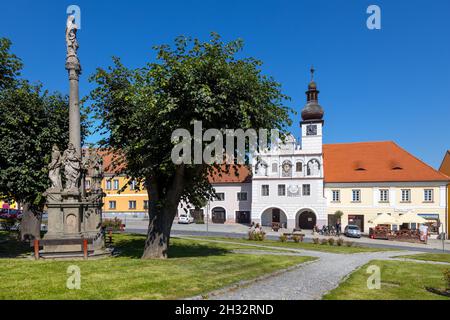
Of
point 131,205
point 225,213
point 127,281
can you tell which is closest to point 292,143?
point 225,213

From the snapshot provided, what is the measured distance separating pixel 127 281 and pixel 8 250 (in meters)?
13.7

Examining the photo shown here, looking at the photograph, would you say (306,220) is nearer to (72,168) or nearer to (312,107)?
(312,107)

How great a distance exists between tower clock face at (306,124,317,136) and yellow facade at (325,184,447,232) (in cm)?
741

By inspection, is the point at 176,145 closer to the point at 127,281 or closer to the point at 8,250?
the point at 127,281

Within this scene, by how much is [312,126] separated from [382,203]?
13.2 m

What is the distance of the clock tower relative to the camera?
1900 inches

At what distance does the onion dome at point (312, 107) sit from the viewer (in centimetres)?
4856

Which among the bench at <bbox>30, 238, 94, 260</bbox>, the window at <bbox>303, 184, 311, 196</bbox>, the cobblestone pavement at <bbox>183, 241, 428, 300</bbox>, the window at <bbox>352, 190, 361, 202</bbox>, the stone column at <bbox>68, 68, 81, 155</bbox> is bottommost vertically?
the cobblestone pavement at <bbox>183, 241, 428, 300</bbox>

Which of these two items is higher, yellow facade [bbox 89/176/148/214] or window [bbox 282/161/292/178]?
window [bbox 282/161/292/178]

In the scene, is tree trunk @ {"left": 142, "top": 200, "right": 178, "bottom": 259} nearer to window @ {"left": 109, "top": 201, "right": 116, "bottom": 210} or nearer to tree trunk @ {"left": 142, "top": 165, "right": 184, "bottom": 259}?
tree trunk @ {"left": 142, "top": 165, "right": 184, "bottom": 259}

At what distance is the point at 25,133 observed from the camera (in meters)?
21.2

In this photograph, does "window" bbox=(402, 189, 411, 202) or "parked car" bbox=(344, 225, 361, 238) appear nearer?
"parked car" bbox=(344, 225, 361, 238)

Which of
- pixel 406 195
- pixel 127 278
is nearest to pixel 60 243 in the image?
pixel 127 278

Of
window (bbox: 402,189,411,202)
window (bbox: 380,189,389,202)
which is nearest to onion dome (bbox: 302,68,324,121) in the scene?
window (bbox: 380,189,389,202)
